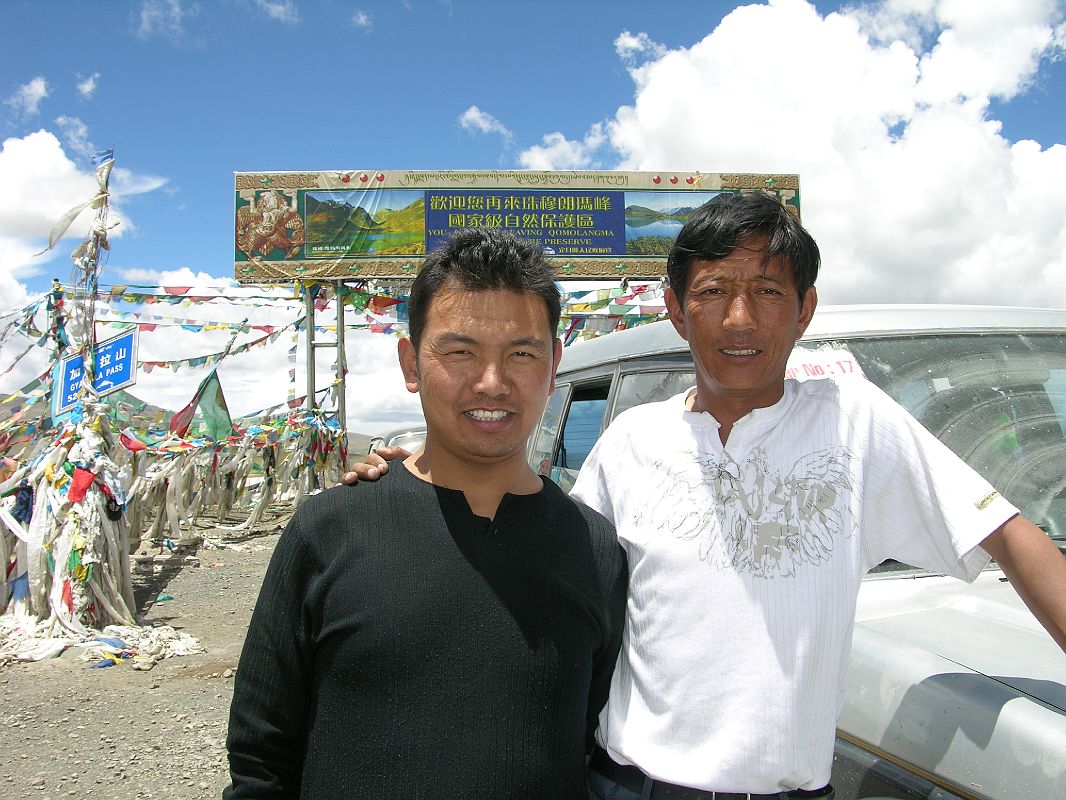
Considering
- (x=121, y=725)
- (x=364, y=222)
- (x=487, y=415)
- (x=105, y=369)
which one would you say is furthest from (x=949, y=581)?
(x=364, y=222)

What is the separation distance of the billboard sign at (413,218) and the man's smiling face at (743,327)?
10432 millimetres

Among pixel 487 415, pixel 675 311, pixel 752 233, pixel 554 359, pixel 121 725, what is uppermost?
pixel 752 233

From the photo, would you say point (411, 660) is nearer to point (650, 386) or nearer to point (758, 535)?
point (758, 535)

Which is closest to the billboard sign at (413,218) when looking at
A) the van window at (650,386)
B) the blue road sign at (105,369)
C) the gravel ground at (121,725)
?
the blue road sign at (105,369)

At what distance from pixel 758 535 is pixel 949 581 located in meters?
0.89

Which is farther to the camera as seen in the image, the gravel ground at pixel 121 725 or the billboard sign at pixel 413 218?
the billboard sign at pixel 413 218

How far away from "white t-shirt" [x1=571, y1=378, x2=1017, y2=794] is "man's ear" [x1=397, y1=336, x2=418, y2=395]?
18.2 inches

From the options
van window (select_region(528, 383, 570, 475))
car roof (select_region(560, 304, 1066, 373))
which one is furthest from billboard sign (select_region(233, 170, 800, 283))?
car roof (select_region(560, 304, 1066, 373))

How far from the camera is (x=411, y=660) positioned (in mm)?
1233

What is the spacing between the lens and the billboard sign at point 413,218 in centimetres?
1183

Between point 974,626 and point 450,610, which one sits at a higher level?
point 450,610

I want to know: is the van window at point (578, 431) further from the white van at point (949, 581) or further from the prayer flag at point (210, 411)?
the prayer flag at point (210, 411)

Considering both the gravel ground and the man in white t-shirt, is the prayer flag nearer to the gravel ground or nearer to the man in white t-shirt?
the gravel ground

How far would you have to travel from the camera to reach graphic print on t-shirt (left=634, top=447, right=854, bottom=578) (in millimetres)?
1366
